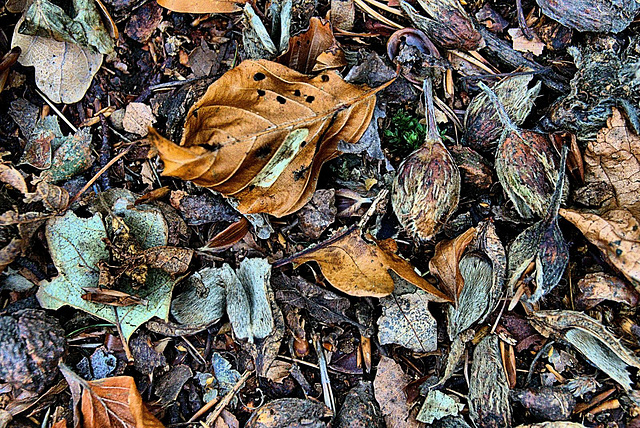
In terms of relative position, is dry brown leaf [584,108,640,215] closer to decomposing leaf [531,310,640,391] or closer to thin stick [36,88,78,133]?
decomposing leaf [531,310,640,391]

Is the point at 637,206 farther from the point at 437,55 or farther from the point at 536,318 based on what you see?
the point at 437,55

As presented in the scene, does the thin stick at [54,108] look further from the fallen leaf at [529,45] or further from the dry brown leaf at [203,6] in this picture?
the fallen leaf at [529,45]

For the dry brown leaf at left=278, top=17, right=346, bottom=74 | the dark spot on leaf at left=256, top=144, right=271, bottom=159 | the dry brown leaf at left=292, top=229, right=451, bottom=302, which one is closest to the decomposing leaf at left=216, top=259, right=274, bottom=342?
the dry brown leaf at left=292, top=229, right=451, bottom=302

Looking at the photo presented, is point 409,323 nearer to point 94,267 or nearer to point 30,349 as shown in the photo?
point 94,267

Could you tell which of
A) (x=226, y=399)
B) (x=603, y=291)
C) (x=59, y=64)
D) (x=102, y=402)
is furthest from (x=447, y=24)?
(x=102, y=402)

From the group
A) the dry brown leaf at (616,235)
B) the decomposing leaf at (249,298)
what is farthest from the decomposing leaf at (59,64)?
the dry brown leaf at (616,235)
